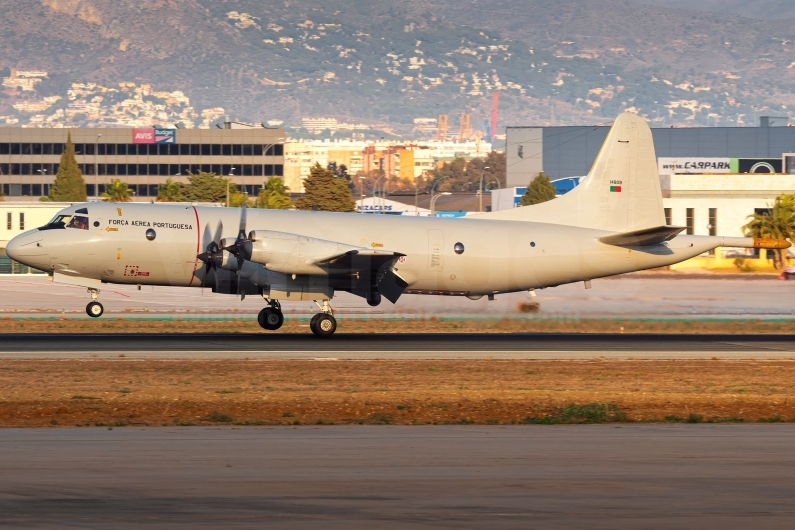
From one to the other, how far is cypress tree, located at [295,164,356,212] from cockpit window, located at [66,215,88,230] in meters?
57.4

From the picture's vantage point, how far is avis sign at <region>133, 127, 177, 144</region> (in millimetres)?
149375

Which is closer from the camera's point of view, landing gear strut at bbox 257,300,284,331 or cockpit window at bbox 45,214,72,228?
cockpit window at bbox 45,214,72,228

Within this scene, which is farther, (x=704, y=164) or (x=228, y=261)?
(x=704, y=164)

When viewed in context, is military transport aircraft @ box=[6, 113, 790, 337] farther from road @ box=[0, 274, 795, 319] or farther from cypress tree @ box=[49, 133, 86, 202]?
cypress tree @ box=[49, 133, 86, 202]

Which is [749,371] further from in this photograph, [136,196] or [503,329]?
[136,196]

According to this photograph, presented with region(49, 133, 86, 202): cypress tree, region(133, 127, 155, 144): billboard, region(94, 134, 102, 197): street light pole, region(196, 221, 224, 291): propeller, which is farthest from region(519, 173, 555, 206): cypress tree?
region(196, 221, 224, 291): propeller

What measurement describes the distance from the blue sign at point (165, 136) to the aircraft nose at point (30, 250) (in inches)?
4836

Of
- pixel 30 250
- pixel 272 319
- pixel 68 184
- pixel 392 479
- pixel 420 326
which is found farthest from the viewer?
pixel 68 184

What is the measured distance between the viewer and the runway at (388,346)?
26453 millimetres

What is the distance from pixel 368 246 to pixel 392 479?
61.2 feet

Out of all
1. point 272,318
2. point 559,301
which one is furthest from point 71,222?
point 559,301

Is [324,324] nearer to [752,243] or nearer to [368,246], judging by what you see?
[368,246]

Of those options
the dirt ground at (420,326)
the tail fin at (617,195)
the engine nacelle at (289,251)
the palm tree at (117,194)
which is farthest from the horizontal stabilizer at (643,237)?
the palm tree at (117,194)

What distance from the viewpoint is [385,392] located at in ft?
68.9
